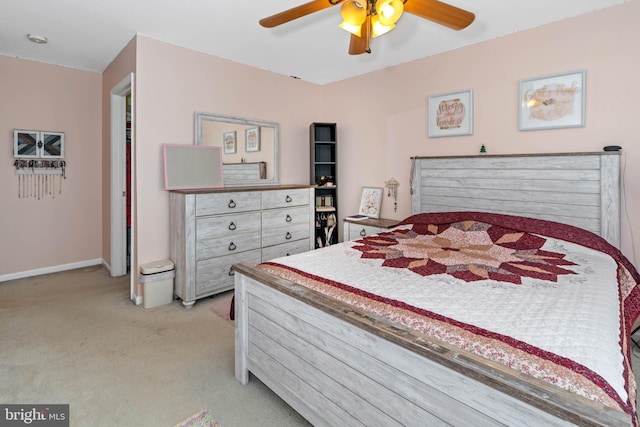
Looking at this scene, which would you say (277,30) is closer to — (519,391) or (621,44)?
(621,44)

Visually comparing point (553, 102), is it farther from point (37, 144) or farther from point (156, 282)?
point (37, 144)

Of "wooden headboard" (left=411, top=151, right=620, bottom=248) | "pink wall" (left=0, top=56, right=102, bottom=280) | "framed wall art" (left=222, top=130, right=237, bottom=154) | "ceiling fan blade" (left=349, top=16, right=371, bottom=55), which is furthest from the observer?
"pink wall" (left=0, top=56, right=102, bottom=280)

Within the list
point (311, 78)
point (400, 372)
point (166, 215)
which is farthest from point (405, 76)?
point (400, 372)

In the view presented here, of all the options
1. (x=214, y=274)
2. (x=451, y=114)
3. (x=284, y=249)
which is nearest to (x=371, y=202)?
(x=284, y=249)

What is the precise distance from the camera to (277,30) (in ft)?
9.62

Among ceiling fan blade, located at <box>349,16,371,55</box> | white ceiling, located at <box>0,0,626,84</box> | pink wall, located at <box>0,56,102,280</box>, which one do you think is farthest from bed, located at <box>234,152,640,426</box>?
pink wall, located at <box>0,56,102,280</box>

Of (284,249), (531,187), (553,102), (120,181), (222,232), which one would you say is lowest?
(284,249)

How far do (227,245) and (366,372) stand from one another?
88.8 inches

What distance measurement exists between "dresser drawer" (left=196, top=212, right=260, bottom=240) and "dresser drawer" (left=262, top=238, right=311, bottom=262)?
28 centimetres

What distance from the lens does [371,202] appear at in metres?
4.03

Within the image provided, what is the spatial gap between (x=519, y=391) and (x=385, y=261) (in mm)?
1174

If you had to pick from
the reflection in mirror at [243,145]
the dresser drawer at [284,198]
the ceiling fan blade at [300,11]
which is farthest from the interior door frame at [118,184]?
the ceiling fan blade at [300,11]

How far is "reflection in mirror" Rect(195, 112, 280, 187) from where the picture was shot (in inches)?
137

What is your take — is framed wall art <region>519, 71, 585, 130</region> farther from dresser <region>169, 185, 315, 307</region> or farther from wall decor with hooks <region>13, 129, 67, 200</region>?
wall decor with hooks <region>13, 129, 67, 200</region>
